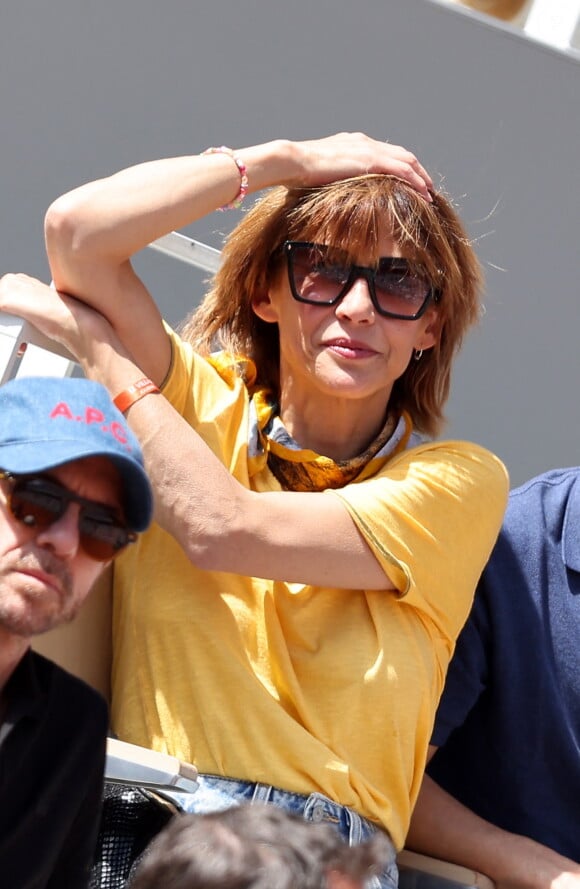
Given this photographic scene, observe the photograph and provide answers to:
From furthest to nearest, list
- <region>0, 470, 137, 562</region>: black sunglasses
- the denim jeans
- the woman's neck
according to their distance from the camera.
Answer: the woman's neck < the denim jeans < <region>0, 470, 137, 562</region>: black sunglasses

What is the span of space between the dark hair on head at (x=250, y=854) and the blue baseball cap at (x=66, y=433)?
0.44m

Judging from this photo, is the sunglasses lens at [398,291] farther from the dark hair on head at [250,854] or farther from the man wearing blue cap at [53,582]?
the dark hair on head at [250,854]

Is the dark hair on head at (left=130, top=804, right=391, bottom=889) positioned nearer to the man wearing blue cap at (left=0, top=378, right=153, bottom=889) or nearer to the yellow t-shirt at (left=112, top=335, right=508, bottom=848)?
the man wearing blue cap at (left=0, top=378, right=153, bottom=889)

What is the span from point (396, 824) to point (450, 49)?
2.16m

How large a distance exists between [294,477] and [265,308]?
0.34 metres

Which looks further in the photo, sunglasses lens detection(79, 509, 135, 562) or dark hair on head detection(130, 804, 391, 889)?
sunglasses lens detection(79, 509, 135, 562)

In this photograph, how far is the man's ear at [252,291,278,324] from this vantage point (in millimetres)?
2383

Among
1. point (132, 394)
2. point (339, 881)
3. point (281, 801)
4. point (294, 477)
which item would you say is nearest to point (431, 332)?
point (294, 477)

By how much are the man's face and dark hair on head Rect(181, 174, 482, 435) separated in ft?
3.00

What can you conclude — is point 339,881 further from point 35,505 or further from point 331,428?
point 331,428

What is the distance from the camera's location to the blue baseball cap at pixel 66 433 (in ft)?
4.67

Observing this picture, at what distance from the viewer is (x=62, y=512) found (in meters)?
1.45

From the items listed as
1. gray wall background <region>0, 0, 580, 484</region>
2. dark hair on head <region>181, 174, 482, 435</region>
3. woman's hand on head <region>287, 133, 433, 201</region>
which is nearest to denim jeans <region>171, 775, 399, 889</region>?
dark hair on head <region>181, 174, 482, 435</region>

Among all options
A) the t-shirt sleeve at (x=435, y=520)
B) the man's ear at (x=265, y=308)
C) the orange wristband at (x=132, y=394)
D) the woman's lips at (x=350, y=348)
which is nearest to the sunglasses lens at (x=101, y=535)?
the orange wristband at (x=132, y=394)
